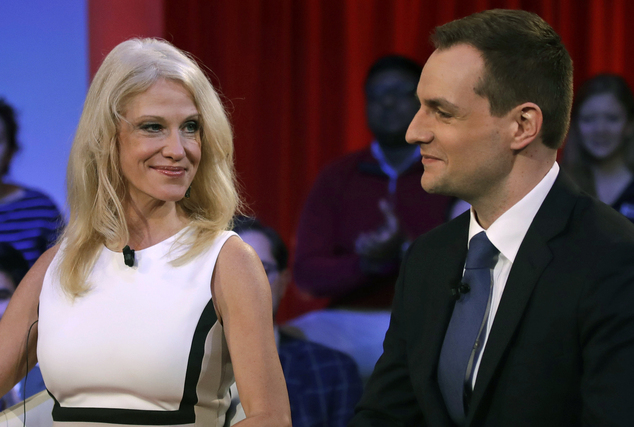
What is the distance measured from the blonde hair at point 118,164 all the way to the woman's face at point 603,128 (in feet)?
7.25

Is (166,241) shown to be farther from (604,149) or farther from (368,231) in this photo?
(604,149)

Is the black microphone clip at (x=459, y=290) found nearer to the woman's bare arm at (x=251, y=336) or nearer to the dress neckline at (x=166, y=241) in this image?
the woman's bare arm at (x=251, y=336)

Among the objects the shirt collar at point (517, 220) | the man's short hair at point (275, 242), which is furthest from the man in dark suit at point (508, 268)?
the man's short hair at point (275, 242)

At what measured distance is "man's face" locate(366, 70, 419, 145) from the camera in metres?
3.11

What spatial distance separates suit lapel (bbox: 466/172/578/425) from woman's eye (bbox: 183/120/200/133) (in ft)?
2.44

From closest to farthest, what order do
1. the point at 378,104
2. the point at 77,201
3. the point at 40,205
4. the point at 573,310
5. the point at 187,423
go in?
the point at 573,310 < the point at 187,423 < the point at 77,201 < the point at 40,205 < the point at 378,104

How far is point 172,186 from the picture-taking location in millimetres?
1460

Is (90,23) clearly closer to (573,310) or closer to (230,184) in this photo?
(230,184)

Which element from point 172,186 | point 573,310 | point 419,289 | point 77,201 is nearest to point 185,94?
point 172,186

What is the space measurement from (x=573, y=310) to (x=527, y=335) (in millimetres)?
93

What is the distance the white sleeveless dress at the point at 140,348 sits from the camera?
139 centimetres

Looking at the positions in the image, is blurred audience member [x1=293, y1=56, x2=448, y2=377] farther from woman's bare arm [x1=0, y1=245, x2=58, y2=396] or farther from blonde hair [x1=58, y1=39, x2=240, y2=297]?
woman's bare arm [x1=0, y1=245, x2=58, y2=396]

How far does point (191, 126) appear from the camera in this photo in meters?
1.51

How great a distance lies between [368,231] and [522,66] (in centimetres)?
186
